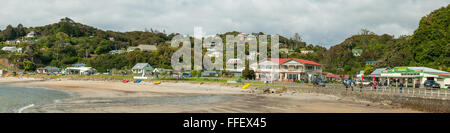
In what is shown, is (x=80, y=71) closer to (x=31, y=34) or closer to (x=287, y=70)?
(x=287, y=70)

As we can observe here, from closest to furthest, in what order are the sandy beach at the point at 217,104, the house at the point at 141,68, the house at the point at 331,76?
the sandy beach at the point at 217,104 < the house at the point at 331,76 < the house at the point at 141,68

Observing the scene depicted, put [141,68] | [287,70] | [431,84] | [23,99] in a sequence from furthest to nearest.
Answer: [141,68]
[287,70]
[431,84]
[23,99]

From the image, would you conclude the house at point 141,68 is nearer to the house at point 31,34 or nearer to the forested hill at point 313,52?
the forested hill at point 313,52

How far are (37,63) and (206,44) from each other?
6334 cm

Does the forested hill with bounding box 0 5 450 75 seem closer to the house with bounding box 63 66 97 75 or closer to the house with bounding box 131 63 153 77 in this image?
the house with bounding box 63 66 97 75

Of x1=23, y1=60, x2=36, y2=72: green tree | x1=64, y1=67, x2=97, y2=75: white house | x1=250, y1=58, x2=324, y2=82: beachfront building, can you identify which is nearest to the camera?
x1=250, y1=58, x2=324, y2=82: beachfront building

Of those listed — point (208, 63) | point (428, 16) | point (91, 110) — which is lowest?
point (91, 110)

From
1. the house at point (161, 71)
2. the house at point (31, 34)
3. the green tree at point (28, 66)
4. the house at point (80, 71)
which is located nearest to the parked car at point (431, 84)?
the house at point (161, 71)

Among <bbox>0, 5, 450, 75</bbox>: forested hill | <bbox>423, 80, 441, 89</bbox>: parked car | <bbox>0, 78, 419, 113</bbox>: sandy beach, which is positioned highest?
<bbox>0, 5, 450, 75</bbox>: forested hill

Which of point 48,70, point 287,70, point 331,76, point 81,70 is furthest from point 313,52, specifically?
point 48,70

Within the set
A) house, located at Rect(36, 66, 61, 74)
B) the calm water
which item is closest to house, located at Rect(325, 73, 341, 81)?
the calm water
